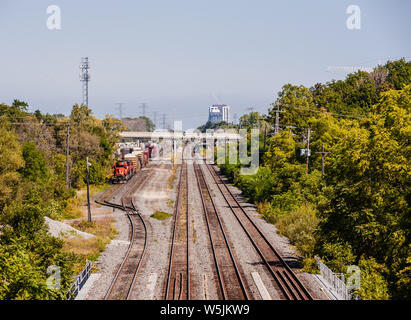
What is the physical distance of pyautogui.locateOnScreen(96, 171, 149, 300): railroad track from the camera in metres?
18.3

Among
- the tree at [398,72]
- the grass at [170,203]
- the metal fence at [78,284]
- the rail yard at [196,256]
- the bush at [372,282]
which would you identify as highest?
the tree at [398,72]

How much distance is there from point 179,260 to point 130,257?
3012 mm

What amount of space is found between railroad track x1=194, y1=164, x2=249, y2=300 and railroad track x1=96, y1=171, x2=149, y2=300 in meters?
4.21

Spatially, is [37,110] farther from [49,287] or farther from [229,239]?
[49,287]

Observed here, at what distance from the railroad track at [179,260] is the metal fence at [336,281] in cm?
639

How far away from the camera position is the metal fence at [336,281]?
16.4 m

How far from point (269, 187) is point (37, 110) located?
75941mm

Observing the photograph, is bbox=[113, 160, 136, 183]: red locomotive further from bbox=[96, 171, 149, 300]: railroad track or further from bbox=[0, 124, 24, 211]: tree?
bbox=[0, 124, 24, 211]: tree

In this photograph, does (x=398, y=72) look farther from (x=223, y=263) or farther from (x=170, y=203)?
(x=223, y=263)

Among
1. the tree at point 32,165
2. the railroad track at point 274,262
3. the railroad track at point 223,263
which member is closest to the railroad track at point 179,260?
the railroad track at point 223,263

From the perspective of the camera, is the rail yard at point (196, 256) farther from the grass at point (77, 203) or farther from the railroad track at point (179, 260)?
the grass at point (77, 203)

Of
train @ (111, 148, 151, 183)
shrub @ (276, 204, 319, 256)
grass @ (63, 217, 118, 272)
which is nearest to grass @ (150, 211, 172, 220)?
grass @ (63, 217, 118, 272)

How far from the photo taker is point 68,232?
1144 inches
